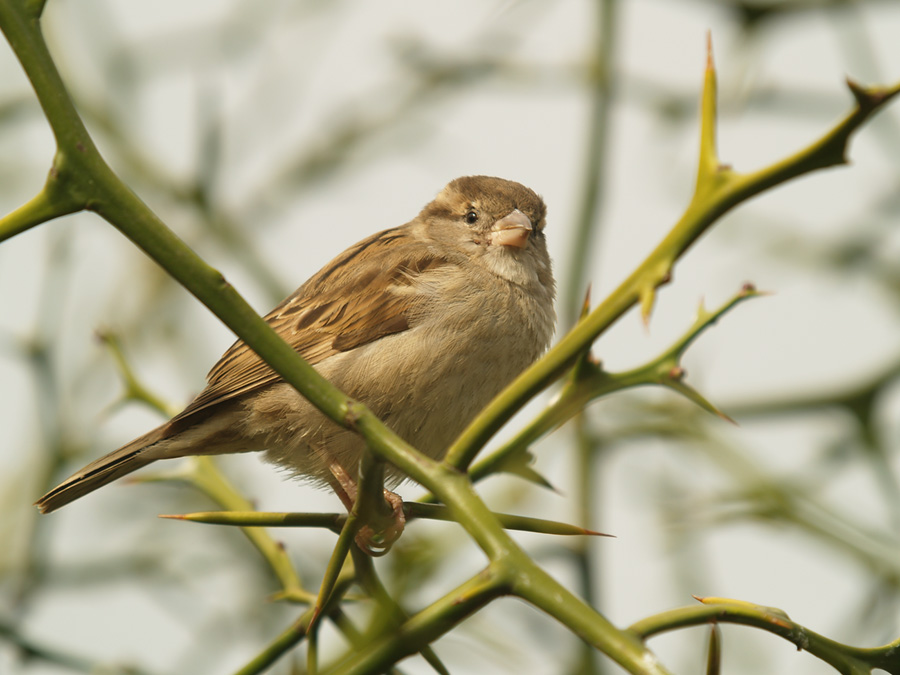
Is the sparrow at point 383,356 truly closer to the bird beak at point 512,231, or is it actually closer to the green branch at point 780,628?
the bird beak at point 512,231

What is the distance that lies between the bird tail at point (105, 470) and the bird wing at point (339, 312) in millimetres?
123

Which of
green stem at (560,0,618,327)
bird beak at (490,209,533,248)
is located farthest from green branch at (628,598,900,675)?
bird beak at (490,209,533,248)

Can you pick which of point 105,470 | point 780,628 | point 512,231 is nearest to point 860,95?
point 780,628

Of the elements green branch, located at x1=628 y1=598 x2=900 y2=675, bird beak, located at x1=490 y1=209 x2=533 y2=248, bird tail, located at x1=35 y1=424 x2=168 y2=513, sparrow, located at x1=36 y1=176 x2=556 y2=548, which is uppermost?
bird beak, located at x1=490 y1=209 x2=533 y2=248

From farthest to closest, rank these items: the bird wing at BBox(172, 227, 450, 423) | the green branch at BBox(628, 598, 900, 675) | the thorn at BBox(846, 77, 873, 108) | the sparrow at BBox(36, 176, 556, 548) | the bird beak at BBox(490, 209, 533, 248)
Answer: the bird beak at BBox(490, 209, 533, 248) < the bird wing at BBox(172, 227, 450, 423) < the sparrow at BBox(36, 176, 556, 548) < the green branch at BBox(628, 598, 900, 675) < the thorn at BBox(846, 77, 873, 108)

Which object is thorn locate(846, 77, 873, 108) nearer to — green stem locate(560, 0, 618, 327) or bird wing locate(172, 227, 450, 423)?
green stem locate(560, 0, 618, 327)

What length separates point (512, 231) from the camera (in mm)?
A: 3611

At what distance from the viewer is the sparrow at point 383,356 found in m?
2.96

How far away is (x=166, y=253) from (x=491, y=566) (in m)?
0.53

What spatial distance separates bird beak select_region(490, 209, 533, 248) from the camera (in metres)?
3.57

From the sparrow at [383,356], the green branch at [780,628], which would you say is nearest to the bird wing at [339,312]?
the sparrow at [383,356]

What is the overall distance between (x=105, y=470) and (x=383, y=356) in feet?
2.81

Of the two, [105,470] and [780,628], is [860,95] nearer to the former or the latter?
[780,628]

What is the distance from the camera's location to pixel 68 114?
121 cm
